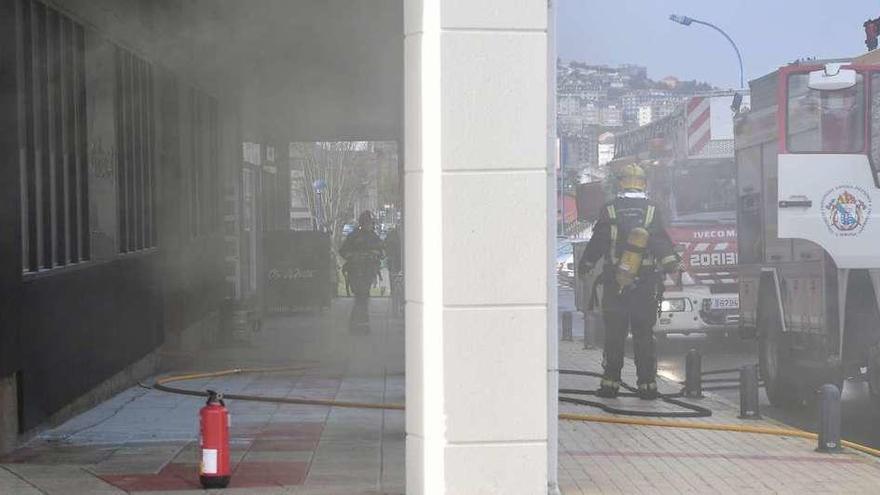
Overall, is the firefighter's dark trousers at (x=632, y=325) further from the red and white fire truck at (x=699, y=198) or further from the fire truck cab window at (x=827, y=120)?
the red and white fire truck at (x=699, y=198)

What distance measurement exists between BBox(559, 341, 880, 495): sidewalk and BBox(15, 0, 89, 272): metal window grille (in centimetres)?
385

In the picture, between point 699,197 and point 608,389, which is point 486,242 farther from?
point 699,197

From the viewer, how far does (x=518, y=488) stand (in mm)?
6648

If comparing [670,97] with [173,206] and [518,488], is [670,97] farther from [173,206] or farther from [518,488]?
[518,488]

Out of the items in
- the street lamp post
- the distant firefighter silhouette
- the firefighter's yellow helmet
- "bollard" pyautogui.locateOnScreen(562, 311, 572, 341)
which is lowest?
"bollard" pyautogui.locateOnScreen(562, 311, 572, 341)

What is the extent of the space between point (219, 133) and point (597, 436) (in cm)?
996

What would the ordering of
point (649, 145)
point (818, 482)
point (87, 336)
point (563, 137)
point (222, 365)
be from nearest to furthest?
point (818, 482)
point (87, 336)
point (222, 365)
point (563, 137)
point (649, 145)

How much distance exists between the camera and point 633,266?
1158cm

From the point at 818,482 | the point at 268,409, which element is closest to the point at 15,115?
the point at 268,409

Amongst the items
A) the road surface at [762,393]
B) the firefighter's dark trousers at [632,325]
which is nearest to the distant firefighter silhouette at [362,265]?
the road surface at [762,393]

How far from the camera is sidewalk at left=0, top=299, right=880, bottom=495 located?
7477mm

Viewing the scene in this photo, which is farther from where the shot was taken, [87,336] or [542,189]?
[87,336]

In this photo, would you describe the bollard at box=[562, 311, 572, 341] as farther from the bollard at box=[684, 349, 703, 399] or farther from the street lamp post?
the bollard at box=[684, 349, 703, 399]

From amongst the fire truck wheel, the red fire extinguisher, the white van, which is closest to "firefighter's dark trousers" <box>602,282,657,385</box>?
the fire truck wheel
